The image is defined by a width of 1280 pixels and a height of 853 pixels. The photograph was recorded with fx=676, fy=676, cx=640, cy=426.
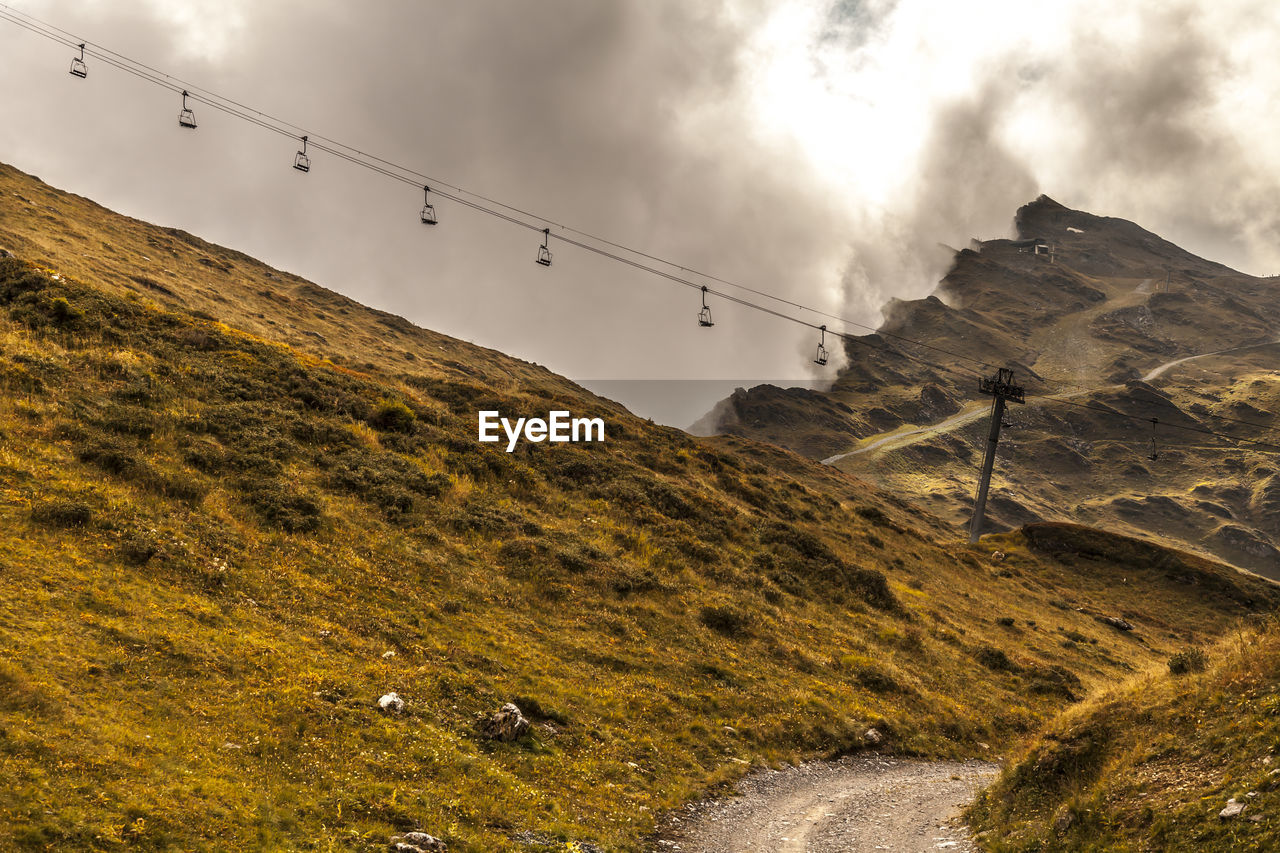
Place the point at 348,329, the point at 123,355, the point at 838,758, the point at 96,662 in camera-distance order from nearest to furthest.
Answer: the point at 96,662
the point at 838,758
the point at 123,355
the point at 348,329

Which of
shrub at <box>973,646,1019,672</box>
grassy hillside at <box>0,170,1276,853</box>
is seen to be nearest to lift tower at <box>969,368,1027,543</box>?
grassy hillside at <box>0,170,1276,853</box>

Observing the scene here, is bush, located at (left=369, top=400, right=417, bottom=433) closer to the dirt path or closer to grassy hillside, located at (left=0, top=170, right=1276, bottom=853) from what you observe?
grassy hillside, located at (left=0, top=170, right=1276, bottom=853)

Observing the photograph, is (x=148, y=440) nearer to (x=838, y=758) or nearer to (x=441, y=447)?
(x=441, y=447)

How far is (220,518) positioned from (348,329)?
88312 millimetres

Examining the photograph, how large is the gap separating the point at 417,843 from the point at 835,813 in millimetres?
13149

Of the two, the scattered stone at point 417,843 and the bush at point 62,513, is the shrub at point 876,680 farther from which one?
the bush at point 62,513

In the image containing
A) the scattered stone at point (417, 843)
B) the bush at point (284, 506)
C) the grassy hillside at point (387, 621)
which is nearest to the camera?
the scattered stone at point (417, 843)

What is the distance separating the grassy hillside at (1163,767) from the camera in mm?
12078

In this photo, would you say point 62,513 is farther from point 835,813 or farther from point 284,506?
point 835,813

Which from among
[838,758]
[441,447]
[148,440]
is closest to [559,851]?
[838,758]

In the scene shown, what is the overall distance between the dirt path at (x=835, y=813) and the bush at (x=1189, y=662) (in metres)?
6.84

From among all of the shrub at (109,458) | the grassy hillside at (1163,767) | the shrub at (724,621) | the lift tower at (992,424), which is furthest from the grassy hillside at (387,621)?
the lift tower at (992,424)

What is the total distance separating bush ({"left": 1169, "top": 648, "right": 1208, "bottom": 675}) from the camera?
662 inches

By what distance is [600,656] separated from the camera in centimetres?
2728
